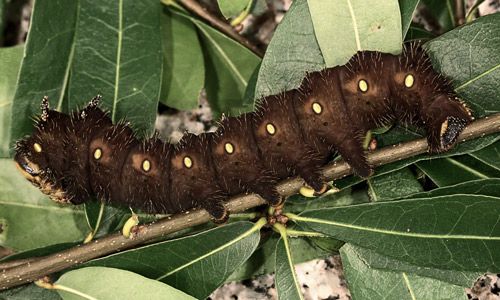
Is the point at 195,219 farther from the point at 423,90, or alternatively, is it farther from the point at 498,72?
the point at 498,72

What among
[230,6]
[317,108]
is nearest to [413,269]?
[317,108]

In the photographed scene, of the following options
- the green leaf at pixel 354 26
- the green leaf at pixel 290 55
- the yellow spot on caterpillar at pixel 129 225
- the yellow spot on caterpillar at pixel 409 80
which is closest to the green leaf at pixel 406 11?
the green leaf at pixel 354 26

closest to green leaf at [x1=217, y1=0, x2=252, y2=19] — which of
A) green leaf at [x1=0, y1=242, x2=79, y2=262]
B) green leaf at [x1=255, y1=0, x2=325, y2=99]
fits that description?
green leaf at [x1=255, y1=0, x2=325, y2=99]

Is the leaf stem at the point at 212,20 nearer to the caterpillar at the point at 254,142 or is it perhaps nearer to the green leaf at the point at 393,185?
the caterpillar at the point at 254,142

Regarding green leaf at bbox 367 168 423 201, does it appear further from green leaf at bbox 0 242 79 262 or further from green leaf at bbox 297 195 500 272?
green leaf at bbox 0 242 79 262

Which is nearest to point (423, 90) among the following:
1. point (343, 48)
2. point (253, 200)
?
point (343, 48)

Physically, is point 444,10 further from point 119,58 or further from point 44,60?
point 44,60
